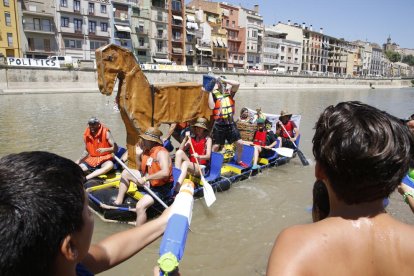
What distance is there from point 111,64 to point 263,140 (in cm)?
507

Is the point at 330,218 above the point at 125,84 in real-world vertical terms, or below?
below

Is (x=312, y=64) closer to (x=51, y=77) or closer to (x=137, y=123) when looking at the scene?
(x=51, y=77)

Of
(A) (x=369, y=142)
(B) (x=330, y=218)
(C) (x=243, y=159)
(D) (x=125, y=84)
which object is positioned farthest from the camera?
(C) (x=243, y=159)

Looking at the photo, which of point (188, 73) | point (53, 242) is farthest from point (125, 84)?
point (188, 73)

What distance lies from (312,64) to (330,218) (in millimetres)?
100426

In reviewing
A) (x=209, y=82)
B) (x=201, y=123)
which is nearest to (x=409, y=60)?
(x=209, y=82)

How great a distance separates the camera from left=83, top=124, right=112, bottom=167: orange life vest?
754 cm

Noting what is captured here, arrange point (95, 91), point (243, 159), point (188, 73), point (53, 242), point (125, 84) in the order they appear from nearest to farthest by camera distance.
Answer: point (53, 242) → point (125, 84) → point (243, 159) → point (95, 91) → point (188, 73)

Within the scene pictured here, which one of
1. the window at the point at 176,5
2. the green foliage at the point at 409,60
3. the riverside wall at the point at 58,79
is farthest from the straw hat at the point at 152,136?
the green foliage at the point at 409,60

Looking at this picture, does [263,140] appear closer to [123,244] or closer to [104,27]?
[123,244]

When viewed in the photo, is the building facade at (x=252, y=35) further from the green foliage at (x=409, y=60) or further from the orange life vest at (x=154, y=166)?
the green foliage at (x=409, y=60)

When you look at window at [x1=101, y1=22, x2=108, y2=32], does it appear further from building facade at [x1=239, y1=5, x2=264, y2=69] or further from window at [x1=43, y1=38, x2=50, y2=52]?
building facade at [x1=239, y1=5, x2=264, y2=69]

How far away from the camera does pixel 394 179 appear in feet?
4.51

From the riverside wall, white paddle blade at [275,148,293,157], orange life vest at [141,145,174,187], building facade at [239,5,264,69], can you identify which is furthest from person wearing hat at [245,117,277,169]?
building facade at [239,5,264,69]
